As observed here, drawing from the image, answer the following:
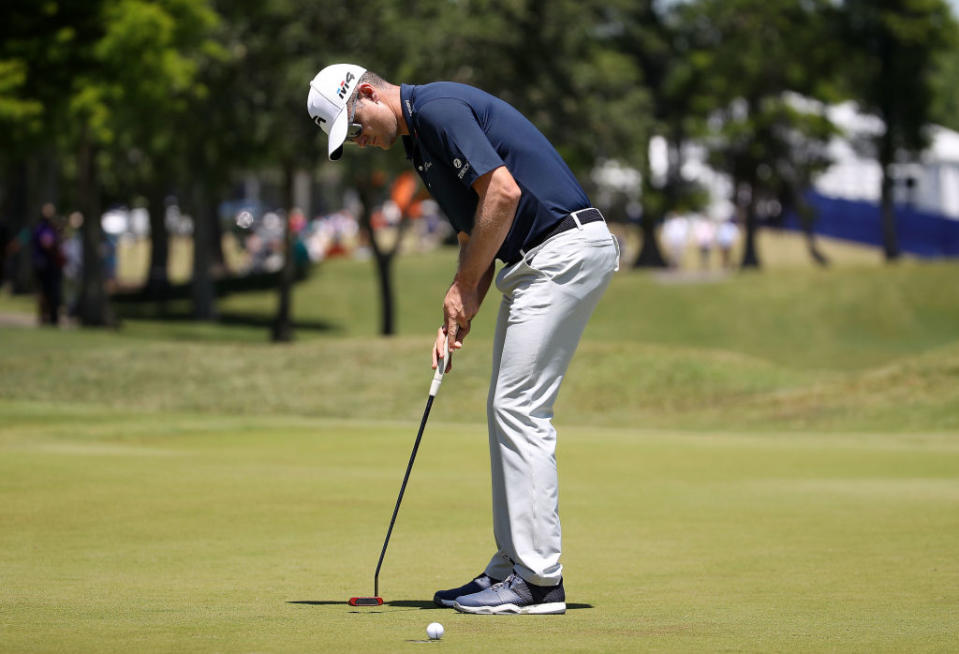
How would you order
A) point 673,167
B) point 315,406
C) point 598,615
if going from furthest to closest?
point 673,167, point 315,406, point 598,615

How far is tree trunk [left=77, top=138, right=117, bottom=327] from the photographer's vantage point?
31.8 metres

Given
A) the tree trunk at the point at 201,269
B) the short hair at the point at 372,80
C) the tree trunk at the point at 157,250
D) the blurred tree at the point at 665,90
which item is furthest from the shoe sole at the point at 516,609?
the blurred tree at the point at 665,90

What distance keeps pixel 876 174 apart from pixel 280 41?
40673 millimetres

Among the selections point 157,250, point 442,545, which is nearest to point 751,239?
point 157,250

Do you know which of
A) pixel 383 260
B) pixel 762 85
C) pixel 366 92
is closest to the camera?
pixel 366 92

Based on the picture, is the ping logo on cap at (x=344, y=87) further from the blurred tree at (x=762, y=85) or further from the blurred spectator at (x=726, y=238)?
the blurred spectator at (x=726, y=238)

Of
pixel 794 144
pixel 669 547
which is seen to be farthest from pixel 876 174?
pixel 669 547

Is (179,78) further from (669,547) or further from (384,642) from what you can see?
(384,642)

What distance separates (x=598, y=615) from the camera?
5.69 m

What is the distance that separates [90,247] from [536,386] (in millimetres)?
27932

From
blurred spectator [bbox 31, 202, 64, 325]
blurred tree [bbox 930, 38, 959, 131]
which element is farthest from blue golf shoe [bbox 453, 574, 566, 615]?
blurred tree [bbox 930, 38, 959, 131]

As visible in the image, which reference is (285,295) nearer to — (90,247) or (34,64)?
(90,247)

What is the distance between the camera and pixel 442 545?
25.7 ft

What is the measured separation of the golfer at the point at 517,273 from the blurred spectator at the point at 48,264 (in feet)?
82.8
